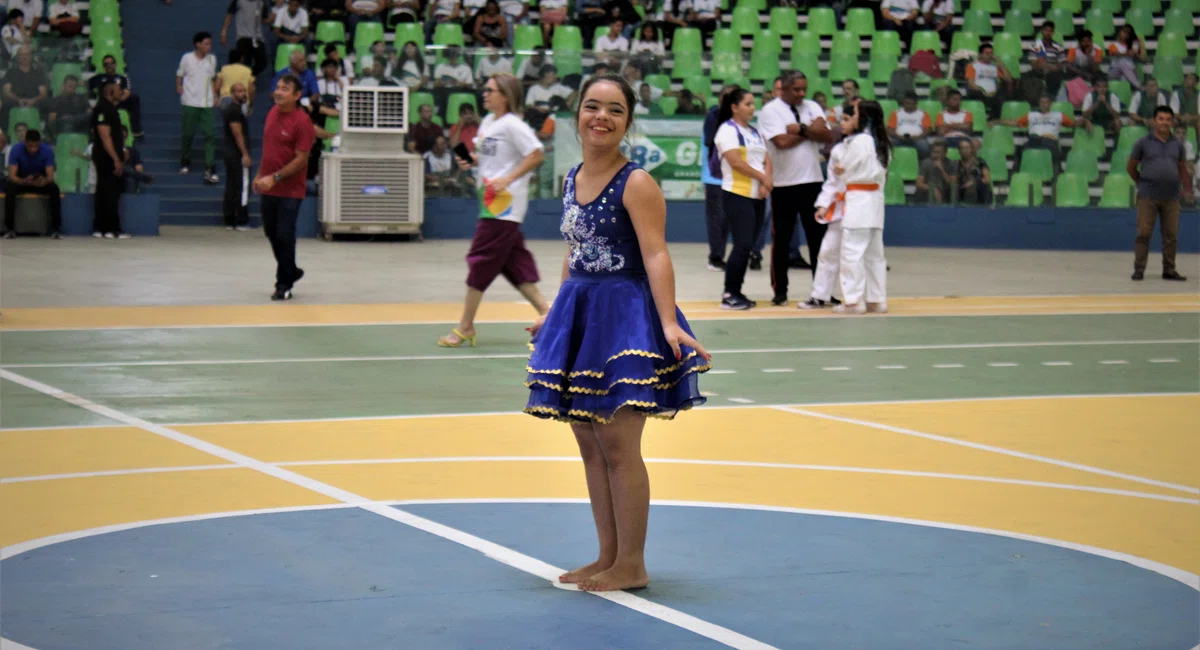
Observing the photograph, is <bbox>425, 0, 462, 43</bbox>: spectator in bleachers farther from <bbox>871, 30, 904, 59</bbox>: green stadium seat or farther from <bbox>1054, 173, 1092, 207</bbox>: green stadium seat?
<bbox>1054, 173, 1092, 207</bbox>: green stadium seat

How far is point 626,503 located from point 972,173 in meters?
19.6

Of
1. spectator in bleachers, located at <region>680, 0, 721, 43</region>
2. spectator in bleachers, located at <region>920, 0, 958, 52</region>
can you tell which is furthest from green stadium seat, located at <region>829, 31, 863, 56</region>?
spectator in bleachers, located at <region>680, 0, 721, 43</region>

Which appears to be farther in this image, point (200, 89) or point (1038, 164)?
point (200, 89)

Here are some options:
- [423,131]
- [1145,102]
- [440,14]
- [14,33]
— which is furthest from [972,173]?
[14,33]

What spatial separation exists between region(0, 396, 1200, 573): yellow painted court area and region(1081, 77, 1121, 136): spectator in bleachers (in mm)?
15007

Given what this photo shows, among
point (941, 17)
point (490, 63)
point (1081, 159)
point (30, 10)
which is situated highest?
point (941, 17)

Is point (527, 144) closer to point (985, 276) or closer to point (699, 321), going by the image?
point (699, 321)

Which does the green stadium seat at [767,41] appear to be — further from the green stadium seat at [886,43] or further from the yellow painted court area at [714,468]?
the yellow painted court area at [714,468]

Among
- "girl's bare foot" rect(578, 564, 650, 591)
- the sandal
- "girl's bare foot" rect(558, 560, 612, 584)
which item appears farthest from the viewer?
the sandal

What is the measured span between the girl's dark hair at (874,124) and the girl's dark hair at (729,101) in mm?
983

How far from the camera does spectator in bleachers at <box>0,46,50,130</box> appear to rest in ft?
73.7

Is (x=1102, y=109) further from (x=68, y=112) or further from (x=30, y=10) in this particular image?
(x=30, y=10)

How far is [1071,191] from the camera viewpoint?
80.0 ft

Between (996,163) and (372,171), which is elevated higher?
(996,163)
